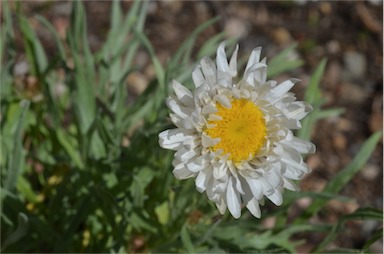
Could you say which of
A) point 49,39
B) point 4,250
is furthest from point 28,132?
point 49,39

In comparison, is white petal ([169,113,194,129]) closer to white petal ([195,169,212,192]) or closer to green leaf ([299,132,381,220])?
white petal ([195,169,212,192])

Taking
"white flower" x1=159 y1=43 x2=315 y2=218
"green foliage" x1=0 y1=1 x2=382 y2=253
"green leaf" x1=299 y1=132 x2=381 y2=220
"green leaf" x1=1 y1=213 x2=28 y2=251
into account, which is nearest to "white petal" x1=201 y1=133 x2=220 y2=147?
Answer: "white flower" x1=159 y1=43 x2=315 y2=218

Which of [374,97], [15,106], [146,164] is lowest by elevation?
[374,97]

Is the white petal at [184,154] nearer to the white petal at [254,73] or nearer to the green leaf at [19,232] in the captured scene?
the white petal at [254,73]

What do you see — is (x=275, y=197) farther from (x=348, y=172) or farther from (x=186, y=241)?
(x=348, y=172)

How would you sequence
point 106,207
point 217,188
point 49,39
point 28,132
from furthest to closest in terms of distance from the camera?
point 49,39 → point 28,132 → point 106,207 → point 217,188

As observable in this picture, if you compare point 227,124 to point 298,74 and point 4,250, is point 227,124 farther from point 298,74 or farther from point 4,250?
point 298,74

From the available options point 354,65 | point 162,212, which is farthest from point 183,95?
point 354,65
